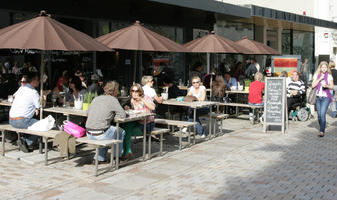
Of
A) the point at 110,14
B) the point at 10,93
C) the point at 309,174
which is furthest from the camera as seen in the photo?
the point at 110,14

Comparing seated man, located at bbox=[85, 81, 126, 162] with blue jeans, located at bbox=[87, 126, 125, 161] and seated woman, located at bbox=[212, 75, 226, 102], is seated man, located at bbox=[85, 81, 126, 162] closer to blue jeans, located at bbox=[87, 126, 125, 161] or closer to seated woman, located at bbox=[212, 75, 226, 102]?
blue jeans, located at bbox=[87, 126, 125, 161]

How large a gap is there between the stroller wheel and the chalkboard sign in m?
2.08

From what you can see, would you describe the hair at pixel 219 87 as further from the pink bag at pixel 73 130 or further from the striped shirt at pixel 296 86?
the pink bag at pixel 73 130

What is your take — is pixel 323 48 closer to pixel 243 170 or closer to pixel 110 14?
pixel 110 14

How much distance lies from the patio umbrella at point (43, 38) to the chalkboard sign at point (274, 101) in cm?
516

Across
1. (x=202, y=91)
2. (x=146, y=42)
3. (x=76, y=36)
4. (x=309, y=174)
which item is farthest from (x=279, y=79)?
(x=76, y=36)

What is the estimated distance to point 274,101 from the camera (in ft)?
37.9

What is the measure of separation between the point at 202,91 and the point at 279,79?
2.28 m

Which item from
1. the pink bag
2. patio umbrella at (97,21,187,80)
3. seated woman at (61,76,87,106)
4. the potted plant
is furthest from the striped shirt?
the pink bag

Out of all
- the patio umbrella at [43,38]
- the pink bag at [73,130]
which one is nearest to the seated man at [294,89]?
the patio umbrella at [43,38]

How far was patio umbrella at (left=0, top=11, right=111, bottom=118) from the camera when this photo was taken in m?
7.23

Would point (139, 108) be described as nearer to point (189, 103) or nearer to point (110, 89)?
point (110, 89)

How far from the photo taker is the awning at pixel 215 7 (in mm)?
13822

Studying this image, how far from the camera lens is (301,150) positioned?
366 inches
